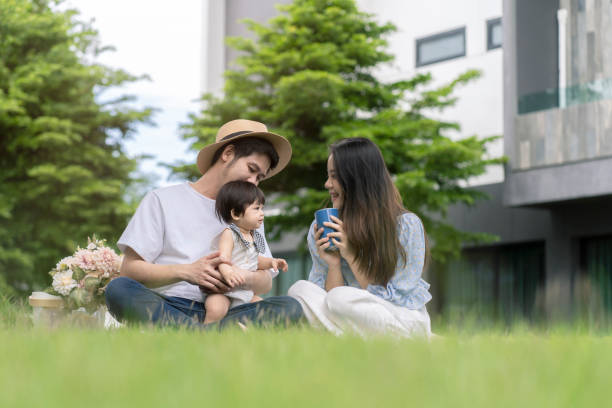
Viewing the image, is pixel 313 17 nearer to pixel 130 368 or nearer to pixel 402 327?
pixel 402 327

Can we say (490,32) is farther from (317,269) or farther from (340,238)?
(340,238)

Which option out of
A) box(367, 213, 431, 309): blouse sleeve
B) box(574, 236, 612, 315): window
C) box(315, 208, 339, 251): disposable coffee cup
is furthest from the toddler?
box(574, 236, 612, 315): window

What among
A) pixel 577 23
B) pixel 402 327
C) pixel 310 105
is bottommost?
pixel 402 327

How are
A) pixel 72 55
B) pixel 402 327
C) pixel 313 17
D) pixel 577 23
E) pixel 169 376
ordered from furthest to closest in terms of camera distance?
pixel 72 55 < pixel 313 17 < pixel 577 23 < pixel 402 327 < pixel 169 376

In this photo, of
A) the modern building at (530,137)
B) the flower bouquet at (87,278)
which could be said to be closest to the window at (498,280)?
the modern building at (530,137)

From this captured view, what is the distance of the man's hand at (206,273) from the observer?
4555mm

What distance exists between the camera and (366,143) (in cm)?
489

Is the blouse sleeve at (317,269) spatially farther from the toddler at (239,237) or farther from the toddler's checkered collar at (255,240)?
the toddler's checkered collar at (255,240)

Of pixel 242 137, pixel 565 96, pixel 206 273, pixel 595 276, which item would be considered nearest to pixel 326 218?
pixel 206 273

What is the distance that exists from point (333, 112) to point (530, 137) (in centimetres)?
403

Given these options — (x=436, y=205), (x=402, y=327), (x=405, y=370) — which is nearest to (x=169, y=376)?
(x=405, y=370)

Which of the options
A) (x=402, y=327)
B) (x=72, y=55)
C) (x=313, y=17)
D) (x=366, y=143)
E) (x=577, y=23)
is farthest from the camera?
(x=72, y=55)

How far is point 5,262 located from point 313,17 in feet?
28.4

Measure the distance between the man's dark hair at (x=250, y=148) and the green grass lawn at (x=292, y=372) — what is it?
6.95ft
